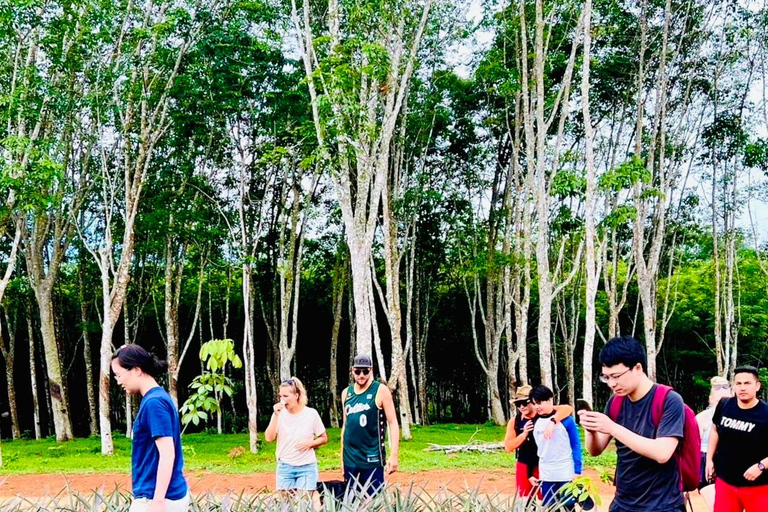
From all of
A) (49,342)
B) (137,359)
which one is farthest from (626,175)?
(49,342)

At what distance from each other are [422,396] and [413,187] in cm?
647

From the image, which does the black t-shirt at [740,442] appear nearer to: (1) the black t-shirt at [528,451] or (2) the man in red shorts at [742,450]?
(2) the man in red shorts at [742,450]

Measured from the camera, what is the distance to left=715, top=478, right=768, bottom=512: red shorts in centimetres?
423

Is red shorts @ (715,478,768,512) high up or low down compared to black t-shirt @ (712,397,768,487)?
down

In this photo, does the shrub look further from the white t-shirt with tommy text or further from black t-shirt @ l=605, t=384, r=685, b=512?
the white t-shirt with tommy text

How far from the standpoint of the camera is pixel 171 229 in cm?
1559

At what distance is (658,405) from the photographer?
286cm

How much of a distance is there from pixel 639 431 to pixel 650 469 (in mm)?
170

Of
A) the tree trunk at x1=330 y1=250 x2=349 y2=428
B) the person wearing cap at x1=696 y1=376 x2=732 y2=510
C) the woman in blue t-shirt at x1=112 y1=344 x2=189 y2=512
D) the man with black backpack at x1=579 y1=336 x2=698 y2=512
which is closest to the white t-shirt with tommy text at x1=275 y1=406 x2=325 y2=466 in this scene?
the woman in blue t-shirt at x1=112 y1=344 x2=189 y2=512

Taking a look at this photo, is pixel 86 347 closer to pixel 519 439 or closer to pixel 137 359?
pixel 519 439

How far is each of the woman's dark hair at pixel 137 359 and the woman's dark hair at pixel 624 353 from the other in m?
2.02

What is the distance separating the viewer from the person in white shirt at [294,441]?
5.16 meters

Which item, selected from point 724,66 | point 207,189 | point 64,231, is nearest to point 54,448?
point 64,231

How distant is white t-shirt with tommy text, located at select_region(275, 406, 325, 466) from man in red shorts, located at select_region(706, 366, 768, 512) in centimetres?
279
